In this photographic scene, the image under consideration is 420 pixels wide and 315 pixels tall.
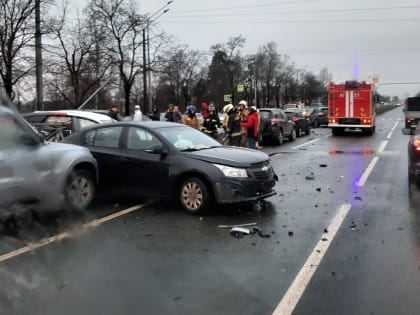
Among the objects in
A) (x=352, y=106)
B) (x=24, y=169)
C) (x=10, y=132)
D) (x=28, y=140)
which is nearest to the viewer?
(x=10, y=132)

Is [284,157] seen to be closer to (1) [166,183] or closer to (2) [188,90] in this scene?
(1) [166,183]

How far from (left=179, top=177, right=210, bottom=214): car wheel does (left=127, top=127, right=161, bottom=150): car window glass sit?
0.92m

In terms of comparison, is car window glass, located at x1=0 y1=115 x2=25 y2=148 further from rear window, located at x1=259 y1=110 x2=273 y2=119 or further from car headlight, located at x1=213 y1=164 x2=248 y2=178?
rear window, located at x1=259 y1=110 x2=273 y2=119

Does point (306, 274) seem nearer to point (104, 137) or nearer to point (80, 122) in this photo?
point (104, 137)

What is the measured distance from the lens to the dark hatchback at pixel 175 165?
25.7ft

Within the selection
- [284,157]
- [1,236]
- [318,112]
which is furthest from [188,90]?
[1,236]

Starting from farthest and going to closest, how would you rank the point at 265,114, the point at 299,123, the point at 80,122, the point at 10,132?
the point at 299,123 < the point at 265,114 < the point at 80,122 < the point at 10,132

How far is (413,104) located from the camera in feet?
115

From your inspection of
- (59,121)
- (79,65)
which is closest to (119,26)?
(79,65)

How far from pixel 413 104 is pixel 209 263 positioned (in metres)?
32.7

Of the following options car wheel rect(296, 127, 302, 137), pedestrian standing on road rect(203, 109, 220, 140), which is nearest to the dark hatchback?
pedestrian standing on road rect(203, 109, 220, 140)

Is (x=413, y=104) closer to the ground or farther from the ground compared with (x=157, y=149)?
A: farther from the ground

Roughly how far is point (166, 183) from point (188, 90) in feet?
257

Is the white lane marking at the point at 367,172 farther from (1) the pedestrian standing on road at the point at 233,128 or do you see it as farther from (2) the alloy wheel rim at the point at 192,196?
(2) the alloy wheel rim at the point at 192,196
